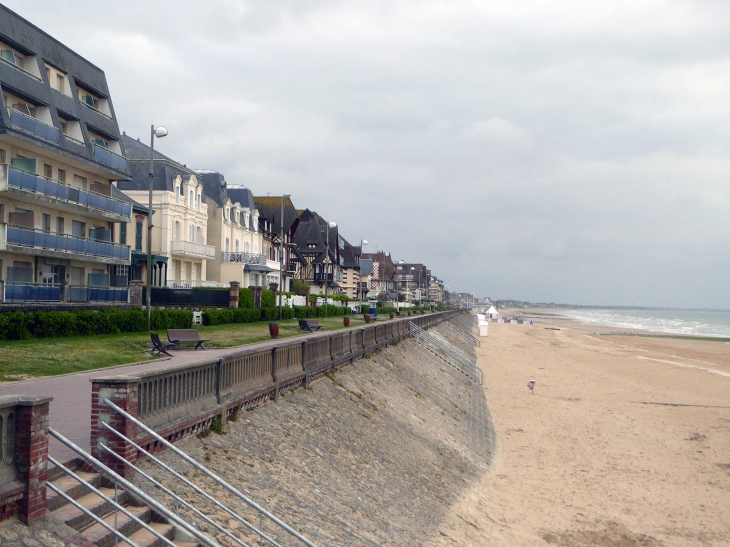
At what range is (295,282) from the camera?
70.3 metres

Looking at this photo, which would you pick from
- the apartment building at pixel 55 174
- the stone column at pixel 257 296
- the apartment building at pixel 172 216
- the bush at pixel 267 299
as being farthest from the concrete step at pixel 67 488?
the apartment building at pixel 172 216

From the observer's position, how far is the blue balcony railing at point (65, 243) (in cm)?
2712

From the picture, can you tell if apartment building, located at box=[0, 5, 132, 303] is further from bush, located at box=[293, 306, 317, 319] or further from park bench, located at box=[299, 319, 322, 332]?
bush, located at box=[293, 306, 317, 319]

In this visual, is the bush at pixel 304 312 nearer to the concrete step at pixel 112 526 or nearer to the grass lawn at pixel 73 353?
the grass lawn at pixel 73 353

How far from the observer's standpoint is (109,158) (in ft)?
112

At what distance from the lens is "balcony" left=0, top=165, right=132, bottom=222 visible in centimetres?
2641

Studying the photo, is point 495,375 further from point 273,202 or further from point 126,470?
point 273,202

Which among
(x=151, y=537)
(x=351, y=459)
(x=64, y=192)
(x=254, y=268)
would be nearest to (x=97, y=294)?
(x=64, y=192)

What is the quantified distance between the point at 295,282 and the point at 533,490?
55.8 meters

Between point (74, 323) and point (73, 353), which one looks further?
point (74, 323)

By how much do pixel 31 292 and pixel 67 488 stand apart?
23472 millimetres

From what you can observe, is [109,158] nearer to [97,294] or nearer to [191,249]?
[97,294]

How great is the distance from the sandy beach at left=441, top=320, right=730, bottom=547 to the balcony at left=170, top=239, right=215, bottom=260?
23923 millimetres

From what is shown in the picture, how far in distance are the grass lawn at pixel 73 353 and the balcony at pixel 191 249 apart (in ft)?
67.3
